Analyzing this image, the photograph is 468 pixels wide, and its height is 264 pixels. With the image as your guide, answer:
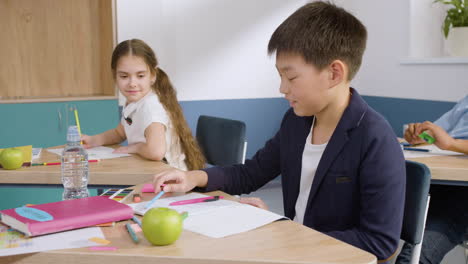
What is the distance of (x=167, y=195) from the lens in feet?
4.85

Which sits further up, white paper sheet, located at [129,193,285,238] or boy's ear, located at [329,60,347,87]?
boy's ear, located at [329,60,347,87]

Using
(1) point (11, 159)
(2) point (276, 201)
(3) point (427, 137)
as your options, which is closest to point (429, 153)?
(3) point (427, 137)

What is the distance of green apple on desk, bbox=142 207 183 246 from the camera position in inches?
41.5

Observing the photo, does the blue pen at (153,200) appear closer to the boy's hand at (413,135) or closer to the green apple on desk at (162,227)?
the green apple on desk at (162,227)

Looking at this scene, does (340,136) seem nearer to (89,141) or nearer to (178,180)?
(178,180)

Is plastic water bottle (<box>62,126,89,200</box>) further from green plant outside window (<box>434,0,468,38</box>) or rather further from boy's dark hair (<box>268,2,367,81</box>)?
green plant outside window (<box>434,0,468,38</box>)

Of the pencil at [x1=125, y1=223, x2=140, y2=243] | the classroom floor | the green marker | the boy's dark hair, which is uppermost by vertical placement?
the boy's dark hair

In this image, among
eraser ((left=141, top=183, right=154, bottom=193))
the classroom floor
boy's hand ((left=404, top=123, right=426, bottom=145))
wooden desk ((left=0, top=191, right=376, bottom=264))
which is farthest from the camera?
the classroom floor

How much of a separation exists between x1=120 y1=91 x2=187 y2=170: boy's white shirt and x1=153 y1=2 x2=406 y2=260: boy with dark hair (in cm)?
87

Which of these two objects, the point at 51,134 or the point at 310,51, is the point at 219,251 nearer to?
the point at 310,51

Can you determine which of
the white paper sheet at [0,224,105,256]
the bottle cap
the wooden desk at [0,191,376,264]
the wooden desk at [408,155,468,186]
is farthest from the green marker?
the white paper sheet at [0,224,105,256]

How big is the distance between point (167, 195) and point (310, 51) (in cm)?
54

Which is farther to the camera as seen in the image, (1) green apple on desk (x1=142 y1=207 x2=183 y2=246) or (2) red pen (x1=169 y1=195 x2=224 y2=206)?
(2) red pen (x1=169 y1=195 x2=224 y2=206)

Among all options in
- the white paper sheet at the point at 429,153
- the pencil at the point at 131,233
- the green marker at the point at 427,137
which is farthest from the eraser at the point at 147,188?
the green marker at the point at 427,137
